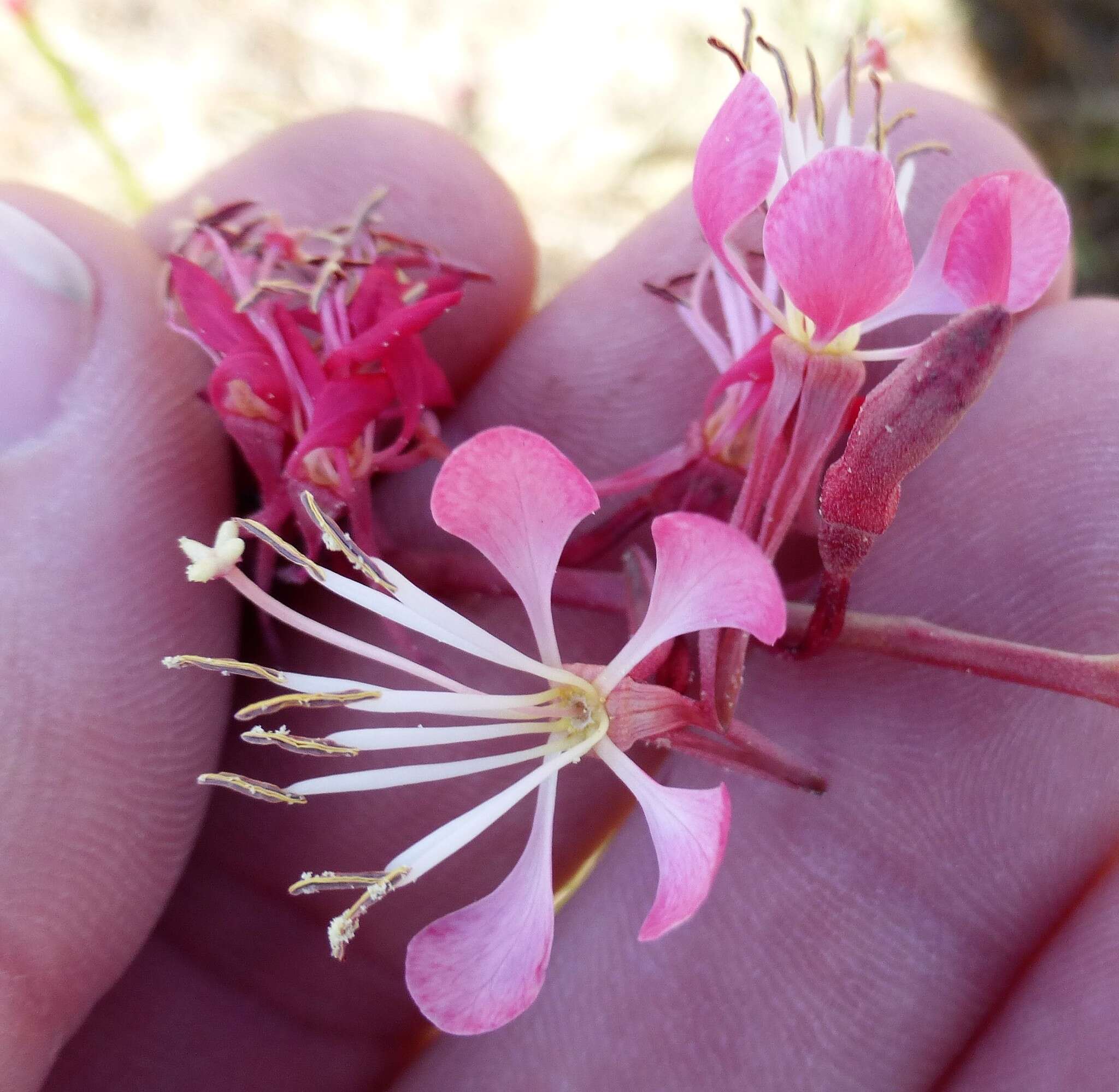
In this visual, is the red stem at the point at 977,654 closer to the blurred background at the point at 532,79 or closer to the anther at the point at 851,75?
the anther at the point at 851,75

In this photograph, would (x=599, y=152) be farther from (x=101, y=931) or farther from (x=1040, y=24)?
(x=101, y=931)

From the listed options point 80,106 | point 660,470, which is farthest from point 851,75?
point 80,106

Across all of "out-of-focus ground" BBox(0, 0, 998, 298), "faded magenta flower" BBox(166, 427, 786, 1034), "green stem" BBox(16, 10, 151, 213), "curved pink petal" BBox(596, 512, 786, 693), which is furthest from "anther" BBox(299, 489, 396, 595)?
"out-of-focus ground" BBox(0, 0, 998, 298)

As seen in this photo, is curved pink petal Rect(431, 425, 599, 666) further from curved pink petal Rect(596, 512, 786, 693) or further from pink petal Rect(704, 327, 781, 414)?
pink petal Rect(704, 327, 781, 414)

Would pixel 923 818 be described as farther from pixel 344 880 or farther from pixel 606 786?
pixel 344 880

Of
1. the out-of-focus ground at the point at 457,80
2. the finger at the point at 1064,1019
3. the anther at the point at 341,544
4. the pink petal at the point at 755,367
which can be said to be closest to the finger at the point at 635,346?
the pink petal at the point at 755,367

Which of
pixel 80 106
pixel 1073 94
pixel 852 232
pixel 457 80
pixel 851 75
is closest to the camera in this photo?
pixel 852 232
